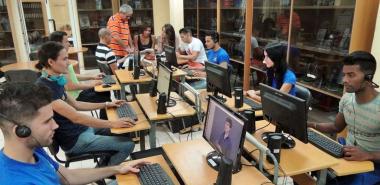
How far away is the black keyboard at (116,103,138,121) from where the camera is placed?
263 centimetres

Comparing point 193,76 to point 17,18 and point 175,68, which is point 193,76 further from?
point 17,18

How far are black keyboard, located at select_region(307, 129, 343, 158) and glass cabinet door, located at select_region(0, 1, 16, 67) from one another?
692 centimetres

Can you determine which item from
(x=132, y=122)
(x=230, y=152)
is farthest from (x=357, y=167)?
(x=132, y=122)

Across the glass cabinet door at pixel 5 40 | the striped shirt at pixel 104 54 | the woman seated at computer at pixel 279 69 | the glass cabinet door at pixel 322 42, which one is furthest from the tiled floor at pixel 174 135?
the glass cabinet door at pixel 5 40

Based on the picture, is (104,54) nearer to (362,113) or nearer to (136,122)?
(136,122)

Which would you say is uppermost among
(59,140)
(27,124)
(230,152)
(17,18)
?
(17,18)

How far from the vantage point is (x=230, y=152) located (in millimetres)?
1557

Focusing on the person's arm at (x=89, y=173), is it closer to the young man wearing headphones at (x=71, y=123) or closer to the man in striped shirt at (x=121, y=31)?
the young man wearing headphones at (x=71, y=123)

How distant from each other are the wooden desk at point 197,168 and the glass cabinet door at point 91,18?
6247mm

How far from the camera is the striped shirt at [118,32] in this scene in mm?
5395

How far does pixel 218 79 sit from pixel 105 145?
1136mm

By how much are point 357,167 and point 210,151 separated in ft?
2.85

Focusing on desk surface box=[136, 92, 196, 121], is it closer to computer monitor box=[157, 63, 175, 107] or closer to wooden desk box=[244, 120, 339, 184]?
computer monitor box=[157, 63, 175, 107]

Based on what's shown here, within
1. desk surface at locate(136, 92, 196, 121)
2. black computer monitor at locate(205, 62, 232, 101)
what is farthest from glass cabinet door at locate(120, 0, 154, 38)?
black computer monitor at locate(205, 62, 232, 101)
